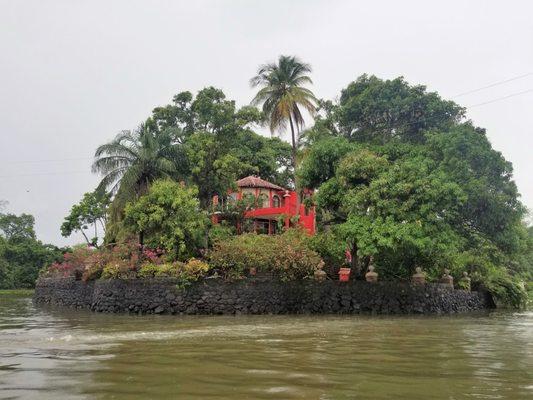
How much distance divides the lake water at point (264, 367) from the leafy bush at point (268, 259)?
10.2 metres

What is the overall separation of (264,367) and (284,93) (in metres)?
28.3

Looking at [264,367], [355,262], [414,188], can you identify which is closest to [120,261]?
[355,262]

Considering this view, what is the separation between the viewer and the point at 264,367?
692 cm

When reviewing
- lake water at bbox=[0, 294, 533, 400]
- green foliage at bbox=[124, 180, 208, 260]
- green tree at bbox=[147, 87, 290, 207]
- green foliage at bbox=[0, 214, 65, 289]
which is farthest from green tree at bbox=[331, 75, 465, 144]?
green foliage at bbox=[0, 214, 65, 289]

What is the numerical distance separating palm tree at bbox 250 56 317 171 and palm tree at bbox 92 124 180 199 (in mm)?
7677

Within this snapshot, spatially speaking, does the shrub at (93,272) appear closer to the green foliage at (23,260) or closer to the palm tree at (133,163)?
the palm tree at (133,163)

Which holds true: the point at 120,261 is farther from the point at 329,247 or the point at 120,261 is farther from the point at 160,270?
the point at 329,247

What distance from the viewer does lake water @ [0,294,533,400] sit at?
5.37m

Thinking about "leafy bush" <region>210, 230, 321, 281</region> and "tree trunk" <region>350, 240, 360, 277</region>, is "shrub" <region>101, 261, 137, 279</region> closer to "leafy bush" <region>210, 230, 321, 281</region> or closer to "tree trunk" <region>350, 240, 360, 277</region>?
"leafy bush" <region>210, 230, 321, 281</region>

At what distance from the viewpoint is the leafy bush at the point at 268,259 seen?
21500 millimetres

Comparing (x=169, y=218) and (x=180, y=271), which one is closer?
(x=180, y=271)

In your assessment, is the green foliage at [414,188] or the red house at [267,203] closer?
the green foliage at [414,188]

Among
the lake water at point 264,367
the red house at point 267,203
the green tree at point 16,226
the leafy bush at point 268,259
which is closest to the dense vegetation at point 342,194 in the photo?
the leafy bush at point 268,259

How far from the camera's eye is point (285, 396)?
5.13m
